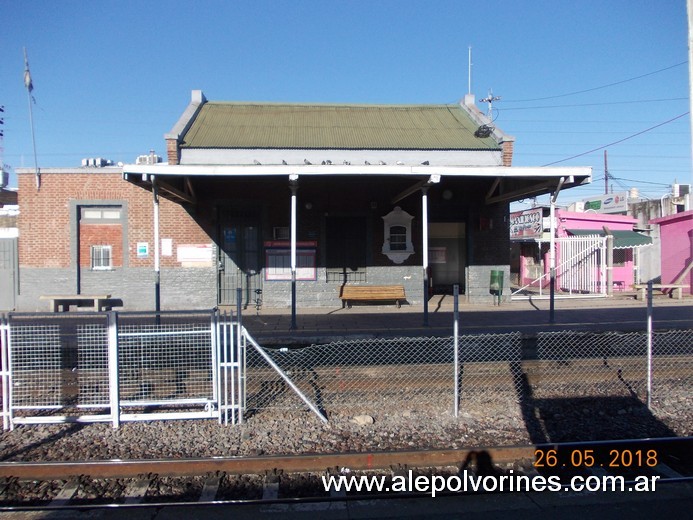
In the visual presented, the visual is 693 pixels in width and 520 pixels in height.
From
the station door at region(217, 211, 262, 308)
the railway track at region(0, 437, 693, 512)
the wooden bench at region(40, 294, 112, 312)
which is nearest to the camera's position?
the railway track at region(0, 437, 693, 512)

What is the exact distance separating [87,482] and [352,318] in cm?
892

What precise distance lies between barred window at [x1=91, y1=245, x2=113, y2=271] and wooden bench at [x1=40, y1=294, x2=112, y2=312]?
1.51 m

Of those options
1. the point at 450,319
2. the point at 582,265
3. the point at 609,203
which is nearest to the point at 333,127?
the point at 450,319

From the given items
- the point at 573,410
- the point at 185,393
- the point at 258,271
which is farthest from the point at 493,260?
the point at 185,393

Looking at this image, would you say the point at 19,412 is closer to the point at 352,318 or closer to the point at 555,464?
the point at 555,464

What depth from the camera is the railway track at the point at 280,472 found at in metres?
4.86

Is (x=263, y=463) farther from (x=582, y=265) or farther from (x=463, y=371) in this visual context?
(x=582, y=265)

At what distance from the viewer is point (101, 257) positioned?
15922mm

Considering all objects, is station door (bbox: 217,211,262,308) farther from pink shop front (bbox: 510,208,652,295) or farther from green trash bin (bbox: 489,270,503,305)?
pink shop front (bbox: 510,208,652,295)

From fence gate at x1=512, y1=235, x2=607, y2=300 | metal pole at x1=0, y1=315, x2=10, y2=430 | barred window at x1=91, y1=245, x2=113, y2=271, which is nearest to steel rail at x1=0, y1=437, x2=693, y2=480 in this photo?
metal pole at x1=0, y1=315, x2=10, y2=430

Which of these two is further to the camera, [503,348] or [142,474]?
[503,348]

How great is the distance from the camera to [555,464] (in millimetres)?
5449

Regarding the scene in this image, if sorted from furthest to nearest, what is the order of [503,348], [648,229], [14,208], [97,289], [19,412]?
1. [648,229]
2. [14,208]
3. [97,289]
4. [503,348]
5. [19,412]

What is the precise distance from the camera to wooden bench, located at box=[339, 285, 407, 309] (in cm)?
1516
